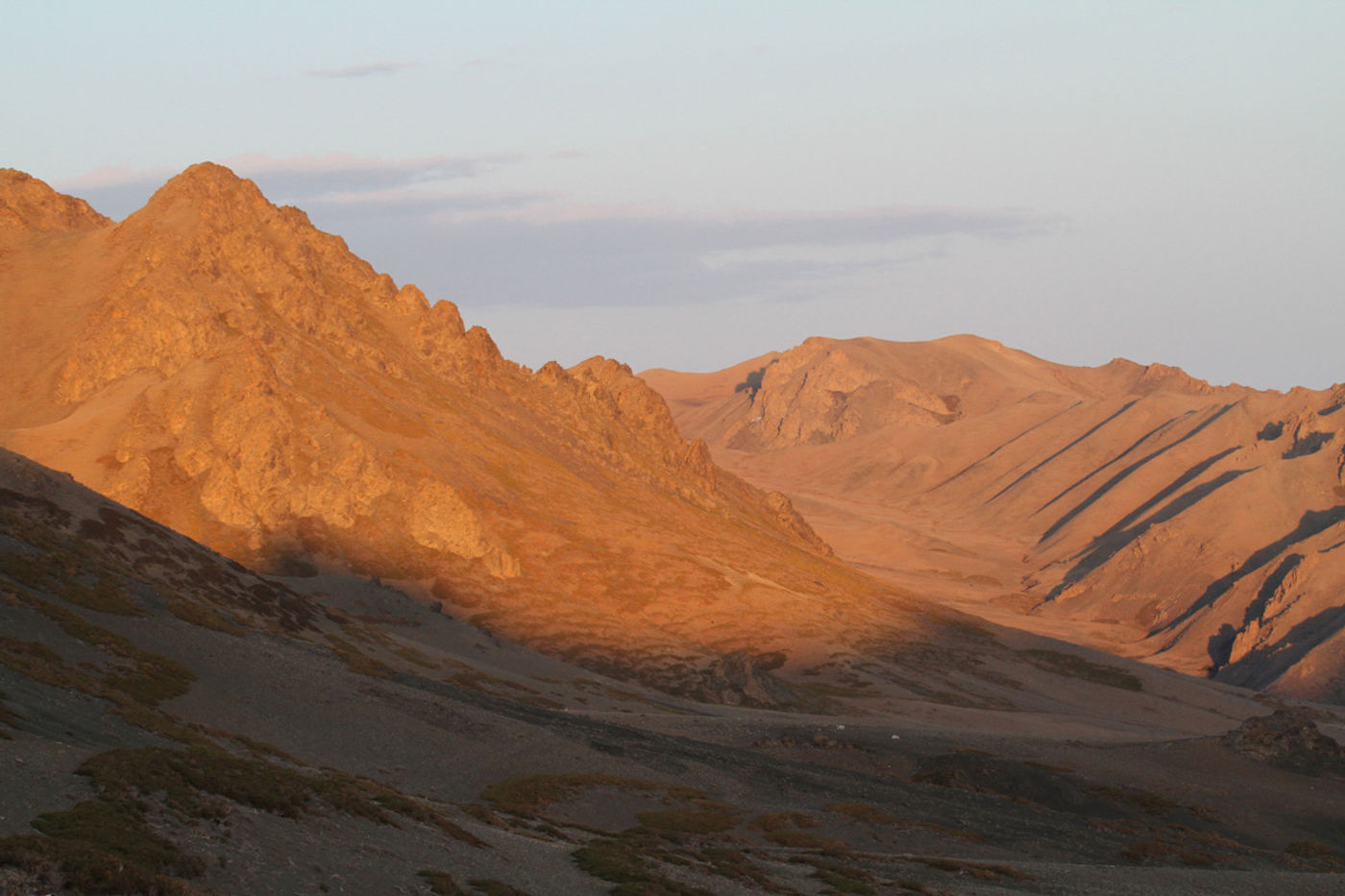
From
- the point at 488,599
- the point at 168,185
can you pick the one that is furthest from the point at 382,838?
the point at 168,185

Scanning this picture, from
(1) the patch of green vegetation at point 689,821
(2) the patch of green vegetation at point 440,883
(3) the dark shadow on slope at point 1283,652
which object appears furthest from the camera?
(3) the dark shadow on slope at point 1283,652

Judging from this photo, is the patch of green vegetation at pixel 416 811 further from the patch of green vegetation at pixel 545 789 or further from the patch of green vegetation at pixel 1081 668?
the patch of green vegetation at pixel 1081 668

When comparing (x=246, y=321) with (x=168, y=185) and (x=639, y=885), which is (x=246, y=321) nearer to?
(x=168, y=185)

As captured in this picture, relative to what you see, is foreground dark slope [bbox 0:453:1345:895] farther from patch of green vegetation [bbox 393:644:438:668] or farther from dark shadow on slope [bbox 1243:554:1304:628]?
dark shadow on slope [bbox 1243:554:1304:628]

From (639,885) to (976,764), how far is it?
4876cm

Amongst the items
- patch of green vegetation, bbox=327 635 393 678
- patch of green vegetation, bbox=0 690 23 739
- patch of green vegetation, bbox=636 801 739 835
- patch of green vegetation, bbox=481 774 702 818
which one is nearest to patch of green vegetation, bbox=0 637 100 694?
patch of green vegetation, bbox=0 690 23 739

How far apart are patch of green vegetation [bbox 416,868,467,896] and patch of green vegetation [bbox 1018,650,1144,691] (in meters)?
143

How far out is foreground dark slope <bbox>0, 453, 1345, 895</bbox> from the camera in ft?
99.8

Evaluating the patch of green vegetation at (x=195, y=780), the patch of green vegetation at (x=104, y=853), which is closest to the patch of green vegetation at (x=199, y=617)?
the patch of green vegetation at (x=195, y=780)

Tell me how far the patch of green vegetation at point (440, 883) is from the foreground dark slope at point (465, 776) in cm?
11

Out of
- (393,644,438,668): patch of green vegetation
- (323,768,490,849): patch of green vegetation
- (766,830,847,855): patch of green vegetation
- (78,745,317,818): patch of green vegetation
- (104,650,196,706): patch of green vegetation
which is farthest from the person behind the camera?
(393,644,438,668): patch of green vegetation

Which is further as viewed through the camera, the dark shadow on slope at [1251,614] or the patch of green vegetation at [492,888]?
the dark shadow on slope at [1251,614]

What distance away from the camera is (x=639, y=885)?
1458 inches

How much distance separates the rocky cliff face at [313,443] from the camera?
145 meters
